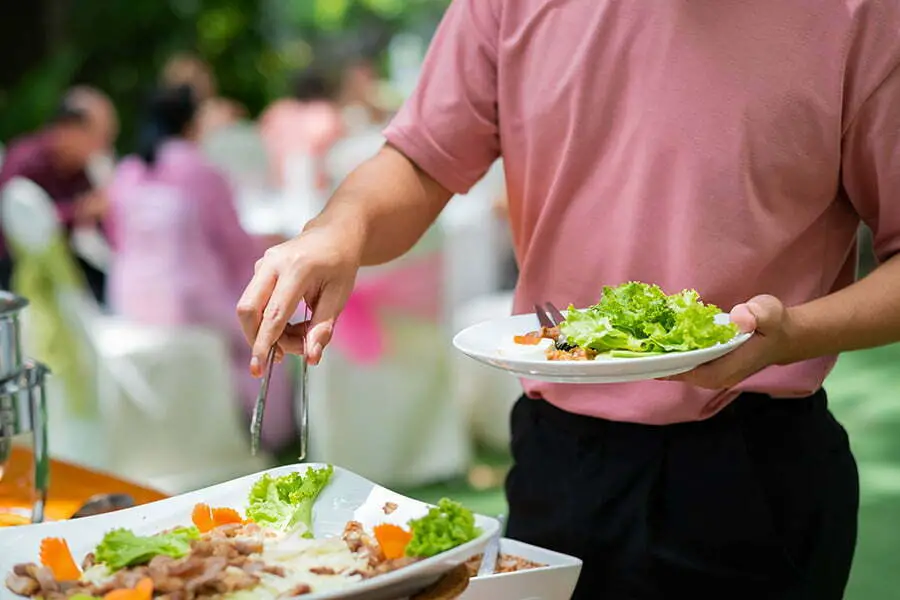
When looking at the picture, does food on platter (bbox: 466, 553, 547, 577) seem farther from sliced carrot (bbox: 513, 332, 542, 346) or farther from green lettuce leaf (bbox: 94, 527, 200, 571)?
green lettuce leaf (bbox: 94, 527, 200, 571)

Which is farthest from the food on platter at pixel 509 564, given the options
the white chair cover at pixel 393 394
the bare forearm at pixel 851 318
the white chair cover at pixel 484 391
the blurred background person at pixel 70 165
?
the blurred background person at pixel 70 165

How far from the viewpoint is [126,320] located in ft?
15.3

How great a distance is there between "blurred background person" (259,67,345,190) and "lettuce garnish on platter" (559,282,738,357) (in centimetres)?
466

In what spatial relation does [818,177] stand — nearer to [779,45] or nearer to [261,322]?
[779,45]

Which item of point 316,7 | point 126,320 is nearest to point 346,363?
point 126,320

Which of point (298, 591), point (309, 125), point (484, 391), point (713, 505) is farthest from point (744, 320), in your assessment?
point (309, 125)

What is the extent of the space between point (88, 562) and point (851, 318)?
897mm

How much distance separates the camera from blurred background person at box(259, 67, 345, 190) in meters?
6.26

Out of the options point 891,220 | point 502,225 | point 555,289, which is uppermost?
point 891,220

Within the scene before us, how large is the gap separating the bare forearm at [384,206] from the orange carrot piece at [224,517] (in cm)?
35

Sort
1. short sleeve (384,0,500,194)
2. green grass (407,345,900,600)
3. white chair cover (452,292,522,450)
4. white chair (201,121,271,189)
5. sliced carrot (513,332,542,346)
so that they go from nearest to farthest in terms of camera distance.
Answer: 1. sliced carrot (513,332,542,346)
2. short sleeve (384,0,500,194)
3. green grass (407,345,900,600)
4. white chair cover (452,292,522,450)
5. white chair (201,121,271,189)

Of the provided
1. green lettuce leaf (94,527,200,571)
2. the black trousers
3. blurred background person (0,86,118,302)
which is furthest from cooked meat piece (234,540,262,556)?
blurred background person (0,86,118,302)

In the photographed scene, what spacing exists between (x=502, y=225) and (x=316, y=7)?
7609 mm

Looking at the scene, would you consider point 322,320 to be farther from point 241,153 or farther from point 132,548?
point 241,153
